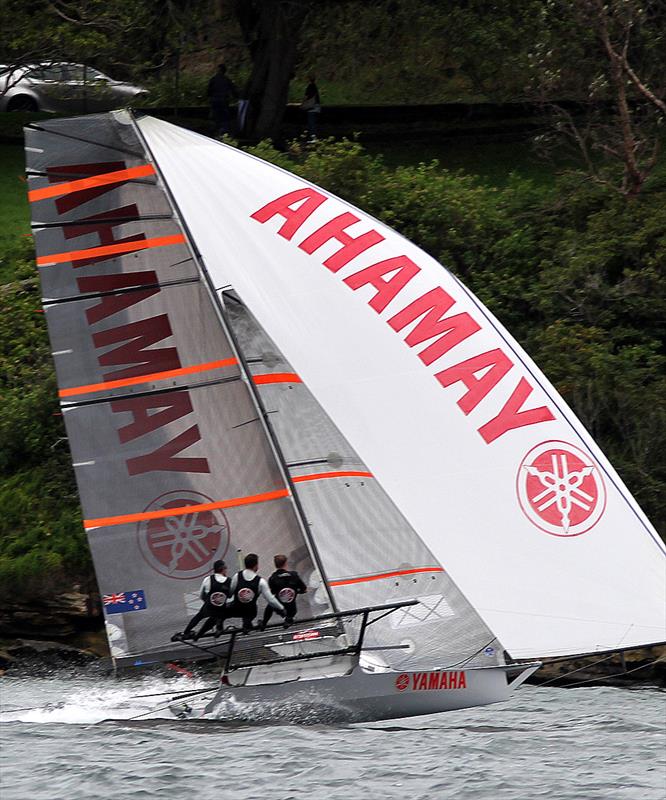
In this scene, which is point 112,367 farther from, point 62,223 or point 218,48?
point 218,48

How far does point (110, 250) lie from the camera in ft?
39.7

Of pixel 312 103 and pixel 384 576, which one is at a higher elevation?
pixel 312 103

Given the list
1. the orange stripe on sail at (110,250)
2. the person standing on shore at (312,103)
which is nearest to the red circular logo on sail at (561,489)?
the orange stripe on sail at (110,250)

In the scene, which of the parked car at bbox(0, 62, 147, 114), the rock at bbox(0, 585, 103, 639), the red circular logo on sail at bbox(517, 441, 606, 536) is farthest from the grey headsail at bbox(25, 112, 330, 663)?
the parked car at bbox(0, 62, 147, 114)

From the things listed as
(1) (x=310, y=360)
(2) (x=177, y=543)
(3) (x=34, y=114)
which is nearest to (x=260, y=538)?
(2) (x=177, y=543)

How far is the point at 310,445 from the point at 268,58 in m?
13.6

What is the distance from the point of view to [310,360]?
11000 millimetres

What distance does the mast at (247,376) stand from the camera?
1148cm

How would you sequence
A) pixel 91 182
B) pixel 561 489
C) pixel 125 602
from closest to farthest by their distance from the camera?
pixel 561 489, pixel 125 602, pixel 91 182

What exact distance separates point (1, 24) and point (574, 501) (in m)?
14.3

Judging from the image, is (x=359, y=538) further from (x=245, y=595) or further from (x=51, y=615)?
(x=51, y=615)

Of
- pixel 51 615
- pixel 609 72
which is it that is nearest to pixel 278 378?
pixel 51 615

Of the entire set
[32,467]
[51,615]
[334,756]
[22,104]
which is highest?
[22,104]

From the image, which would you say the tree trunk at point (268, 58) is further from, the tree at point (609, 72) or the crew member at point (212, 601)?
the crew member at point (212, 601)
